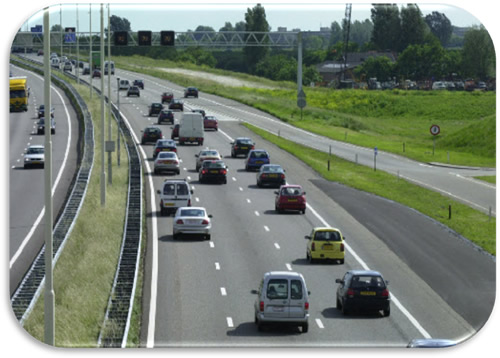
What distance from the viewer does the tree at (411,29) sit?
6427 inches

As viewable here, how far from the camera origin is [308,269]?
50.7m

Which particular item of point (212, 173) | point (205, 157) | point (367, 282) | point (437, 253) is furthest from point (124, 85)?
point (367, 282)

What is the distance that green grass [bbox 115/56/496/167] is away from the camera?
10400 centimetres

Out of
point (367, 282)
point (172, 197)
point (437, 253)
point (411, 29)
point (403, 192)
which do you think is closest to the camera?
point (367, 282)

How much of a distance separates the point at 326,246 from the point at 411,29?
123m

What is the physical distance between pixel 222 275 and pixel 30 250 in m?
13.1

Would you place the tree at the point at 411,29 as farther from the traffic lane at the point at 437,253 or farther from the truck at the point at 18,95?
the traffic lane at the point at 437,253

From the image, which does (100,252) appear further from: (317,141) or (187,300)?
(317,141)

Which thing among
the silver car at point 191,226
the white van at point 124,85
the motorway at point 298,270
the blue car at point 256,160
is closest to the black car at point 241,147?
the blue car at point 256,160

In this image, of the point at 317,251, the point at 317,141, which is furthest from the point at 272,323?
the point at 317,141

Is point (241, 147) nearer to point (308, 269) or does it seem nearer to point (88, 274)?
point (308, 269)

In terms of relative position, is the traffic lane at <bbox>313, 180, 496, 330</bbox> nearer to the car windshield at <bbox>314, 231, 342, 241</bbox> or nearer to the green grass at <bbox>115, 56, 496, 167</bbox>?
the car windshield at <bbox>314, 231, 342, 241</bbox>

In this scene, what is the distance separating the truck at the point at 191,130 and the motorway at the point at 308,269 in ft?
62.5

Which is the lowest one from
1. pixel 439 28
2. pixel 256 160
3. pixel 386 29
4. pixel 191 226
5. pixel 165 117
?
pixel 165 117
